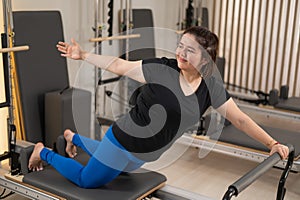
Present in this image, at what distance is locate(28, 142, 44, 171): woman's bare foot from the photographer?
8.22 feet

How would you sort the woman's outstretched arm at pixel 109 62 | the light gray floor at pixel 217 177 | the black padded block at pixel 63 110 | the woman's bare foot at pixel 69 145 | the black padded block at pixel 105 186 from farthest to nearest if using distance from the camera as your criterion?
the black padded block at pixel 63 110, the light gray floor at pixel 217 177, the woman's bare foot at pixel 69 145, the black padded block at pixel 105 186, the woman's outstretched arm at pixel 109 62

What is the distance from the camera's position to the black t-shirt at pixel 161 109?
1.98 metres

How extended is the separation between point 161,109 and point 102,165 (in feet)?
1.48

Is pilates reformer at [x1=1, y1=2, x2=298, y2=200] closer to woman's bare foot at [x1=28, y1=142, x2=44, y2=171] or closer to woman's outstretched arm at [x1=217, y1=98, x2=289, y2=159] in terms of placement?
woman's bare foot at [x1=28, y1=142, x2=44, y2=171]

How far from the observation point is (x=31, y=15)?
3195mm

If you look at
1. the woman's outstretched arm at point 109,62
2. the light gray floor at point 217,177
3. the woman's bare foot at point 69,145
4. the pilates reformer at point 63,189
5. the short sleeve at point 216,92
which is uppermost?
the woman's outstretched arm at point 109,62

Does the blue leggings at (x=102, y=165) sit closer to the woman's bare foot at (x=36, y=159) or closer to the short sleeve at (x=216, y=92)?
the woman's bare foot at (x=36, y=159)

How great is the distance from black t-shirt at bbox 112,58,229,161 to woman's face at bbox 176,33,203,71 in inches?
3.8

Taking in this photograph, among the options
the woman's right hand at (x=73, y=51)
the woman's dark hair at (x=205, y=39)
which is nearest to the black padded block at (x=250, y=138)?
the woman's dark hair at (x=205, y=39)

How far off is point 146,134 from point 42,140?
5.19ft

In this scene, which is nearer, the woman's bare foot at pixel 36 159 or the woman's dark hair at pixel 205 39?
the woman's dark hair at pixel 205 39

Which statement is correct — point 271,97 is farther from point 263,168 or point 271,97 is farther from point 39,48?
point 263,168

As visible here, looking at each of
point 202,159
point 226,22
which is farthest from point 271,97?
point 226,22

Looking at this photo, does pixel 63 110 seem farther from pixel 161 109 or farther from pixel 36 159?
pixel 161 109
